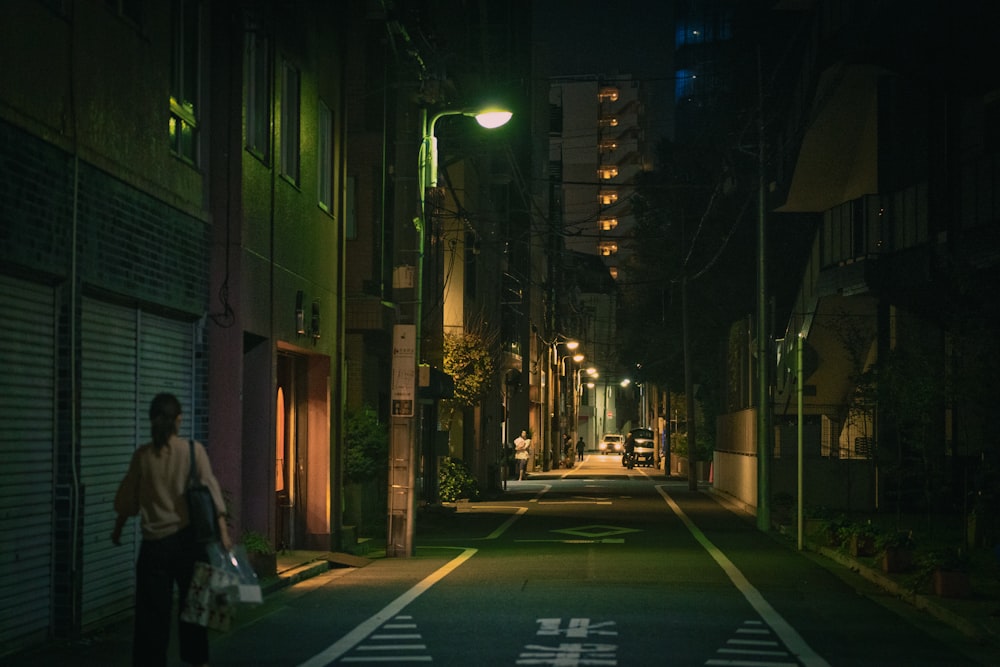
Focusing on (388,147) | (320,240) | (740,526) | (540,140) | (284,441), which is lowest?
(740,526)

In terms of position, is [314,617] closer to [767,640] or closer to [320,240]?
[767,640]

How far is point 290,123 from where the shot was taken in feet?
69.1

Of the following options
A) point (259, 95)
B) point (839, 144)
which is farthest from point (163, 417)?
point (839, 144)

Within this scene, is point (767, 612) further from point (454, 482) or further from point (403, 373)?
point (454, 482)

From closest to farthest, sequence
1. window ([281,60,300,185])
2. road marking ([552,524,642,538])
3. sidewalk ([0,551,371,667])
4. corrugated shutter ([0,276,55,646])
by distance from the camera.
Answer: sidewalk ([0,551,371,667]) → corrugated shutter ([0,276,55,646]) → window ([281,60,300,185]) → road marking ([552,524,642,538])

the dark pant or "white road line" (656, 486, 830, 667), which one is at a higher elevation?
the dark pant

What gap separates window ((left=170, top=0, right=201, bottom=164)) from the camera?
16.1 meters

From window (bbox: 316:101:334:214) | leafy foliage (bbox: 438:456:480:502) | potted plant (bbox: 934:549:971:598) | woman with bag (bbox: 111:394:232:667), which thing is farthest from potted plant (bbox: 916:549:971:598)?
leafy foliage (bbox: 438:456:480:502)

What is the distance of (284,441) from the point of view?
21.6 m

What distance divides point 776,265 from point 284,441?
110 feet

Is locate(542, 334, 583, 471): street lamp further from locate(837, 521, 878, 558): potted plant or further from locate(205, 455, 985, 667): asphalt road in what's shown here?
locate(837, 521, 878, 558): potted plant

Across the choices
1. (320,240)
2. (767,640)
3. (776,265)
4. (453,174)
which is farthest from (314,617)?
(776,265)

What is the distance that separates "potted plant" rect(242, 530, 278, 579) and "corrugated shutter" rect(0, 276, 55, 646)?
4478mm

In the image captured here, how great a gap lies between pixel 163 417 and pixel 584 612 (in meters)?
6.11
